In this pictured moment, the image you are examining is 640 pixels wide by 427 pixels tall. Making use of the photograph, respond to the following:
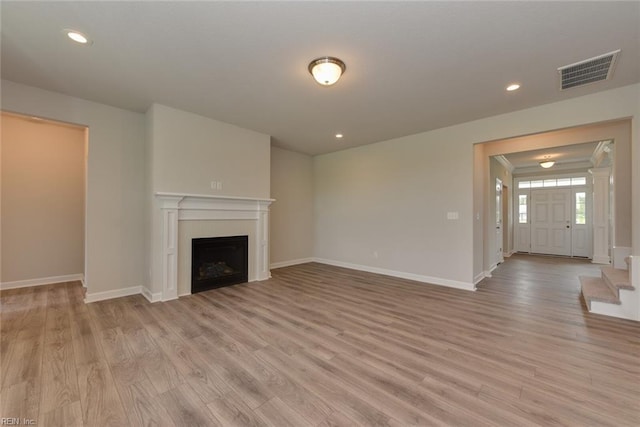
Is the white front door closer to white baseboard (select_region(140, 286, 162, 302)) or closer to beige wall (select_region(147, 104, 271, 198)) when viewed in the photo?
beige wall (select_region(147, 104, 271, 198))

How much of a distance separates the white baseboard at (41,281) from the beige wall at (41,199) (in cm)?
5

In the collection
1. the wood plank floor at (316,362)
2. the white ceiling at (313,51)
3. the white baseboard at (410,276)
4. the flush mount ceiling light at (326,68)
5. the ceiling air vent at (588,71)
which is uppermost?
the white ceiling at (313,51)

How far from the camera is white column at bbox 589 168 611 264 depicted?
655 centimetres

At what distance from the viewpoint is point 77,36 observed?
89.4 inches

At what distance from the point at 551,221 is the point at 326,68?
929 centimetres

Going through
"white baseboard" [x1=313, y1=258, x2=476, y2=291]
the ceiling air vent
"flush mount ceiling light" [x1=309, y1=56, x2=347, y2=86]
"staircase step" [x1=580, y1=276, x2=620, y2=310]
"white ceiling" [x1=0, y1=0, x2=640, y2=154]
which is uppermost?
"white ceiling" [x1=0, y1=0, x2=640, y2=154]

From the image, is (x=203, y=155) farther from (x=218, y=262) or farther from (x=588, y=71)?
(x=588, y=71)

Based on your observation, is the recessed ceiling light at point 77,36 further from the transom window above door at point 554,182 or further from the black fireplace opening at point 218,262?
the transom window above door at point 554,182

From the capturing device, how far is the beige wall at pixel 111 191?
3.62 m

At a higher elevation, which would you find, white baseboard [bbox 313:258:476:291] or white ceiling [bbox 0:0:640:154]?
white ceiling [bbox 0:0:640:154]

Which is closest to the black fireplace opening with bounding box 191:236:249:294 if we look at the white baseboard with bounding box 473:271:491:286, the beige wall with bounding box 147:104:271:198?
the beige wall with bounding box 147:104:271:198

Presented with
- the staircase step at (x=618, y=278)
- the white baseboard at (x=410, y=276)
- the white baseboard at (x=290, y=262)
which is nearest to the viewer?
the staircase step at (x=618, y=278)

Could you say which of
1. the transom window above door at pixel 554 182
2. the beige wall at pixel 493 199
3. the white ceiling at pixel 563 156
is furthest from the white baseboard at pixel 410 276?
the transom window above door at pixel 554 182

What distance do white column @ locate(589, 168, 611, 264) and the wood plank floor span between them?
15.4 feet
